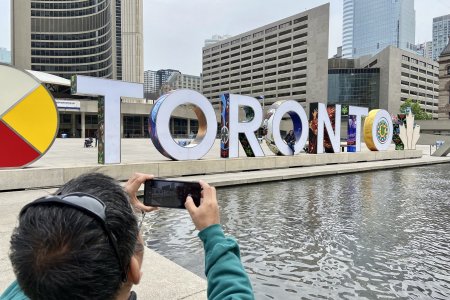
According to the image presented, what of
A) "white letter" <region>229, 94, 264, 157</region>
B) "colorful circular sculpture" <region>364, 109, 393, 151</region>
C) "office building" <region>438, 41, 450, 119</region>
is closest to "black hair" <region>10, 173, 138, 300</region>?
"white letter" <region>229, 94, 264, 157</region>

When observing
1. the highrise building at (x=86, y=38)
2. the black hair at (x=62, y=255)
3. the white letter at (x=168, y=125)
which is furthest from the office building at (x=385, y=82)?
the black hair at (x=62, y=255)

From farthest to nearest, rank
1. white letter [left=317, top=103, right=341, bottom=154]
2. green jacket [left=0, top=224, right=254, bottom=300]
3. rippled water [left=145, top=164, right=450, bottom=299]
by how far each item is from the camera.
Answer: white letter [left=317, top=103, right=341, bottom=154]
rippled water [left=145, top=164, right=450, bottom=299]
green jacket [left=0, top=224, right=254, bottom=300]

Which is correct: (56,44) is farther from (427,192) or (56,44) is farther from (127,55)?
(427,192)

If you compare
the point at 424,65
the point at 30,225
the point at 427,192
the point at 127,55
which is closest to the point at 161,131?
the point at 427,192

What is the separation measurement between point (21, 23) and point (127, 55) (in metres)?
25.6

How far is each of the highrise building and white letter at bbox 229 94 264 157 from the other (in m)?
89.2

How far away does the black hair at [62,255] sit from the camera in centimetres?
95

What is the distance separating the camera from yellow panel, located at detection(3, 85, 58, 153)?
976cm

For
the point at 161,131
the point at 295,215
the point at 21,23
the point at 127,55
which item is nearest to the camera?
the point at 295,215

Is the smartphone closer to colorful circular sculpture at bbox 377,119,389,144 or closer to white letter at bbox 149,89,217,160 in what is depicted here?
white letter at bbox 149,89,217,160

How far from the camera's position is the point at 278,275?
451 centimetres

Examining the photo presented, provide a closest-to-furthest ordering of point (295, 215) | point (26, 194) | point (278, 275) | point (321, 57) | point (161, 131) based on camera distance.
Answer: point (278, 275) < point (295, 215) < point (26, 194) < point (161, 131) < point (321, 57)

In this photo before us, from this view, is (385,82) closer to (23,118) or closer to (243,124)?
(243,124)

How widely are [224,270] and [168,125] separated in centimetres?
1200
